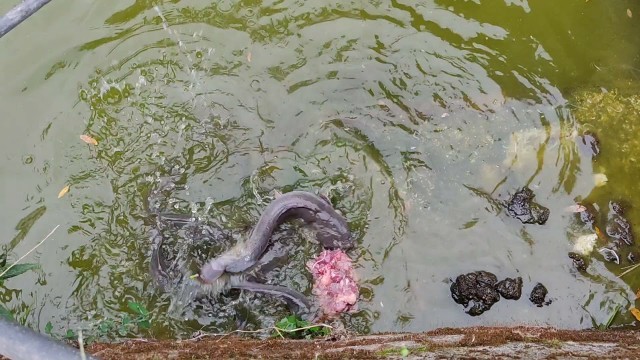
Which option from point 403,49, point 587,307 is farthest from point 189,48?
point 587,307

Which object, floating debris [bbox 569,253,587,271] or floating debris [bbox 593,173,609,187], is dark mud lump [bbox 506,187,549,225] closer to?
floating debris [bbox 569,253,587,271]

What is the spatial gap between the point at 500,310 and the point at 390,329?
3.23ft

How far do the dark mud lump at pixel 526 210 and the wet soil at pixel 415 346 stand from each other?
1.05 metres

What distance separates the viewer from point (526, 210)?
16.0ft

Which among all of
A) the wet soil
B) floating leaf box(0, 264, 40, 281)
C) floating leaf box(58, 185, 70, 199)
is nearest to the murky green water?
floating leaf box(58, 185, 70, 199)

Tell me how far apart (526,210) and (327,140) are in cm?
195

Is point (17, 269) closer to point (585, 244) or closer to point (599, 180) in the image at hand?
point (585, 244)

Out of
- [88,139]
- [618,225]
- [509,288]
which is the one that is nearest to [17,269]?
[88,139]

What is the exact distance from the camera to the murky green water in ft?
15.5

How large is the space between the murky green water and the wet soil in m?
0.61

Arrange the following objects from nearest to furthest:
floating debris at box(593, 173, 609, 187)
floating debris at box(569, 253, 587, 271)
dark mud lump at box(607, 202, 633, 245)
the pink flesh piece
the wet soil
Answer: the wet soil, the pink flesh piece, floating debris at box(569, 253, 587, 271), dark mud lump at box(607, 202, 633, 245), floating debris at box(593, 173, 609, 187)

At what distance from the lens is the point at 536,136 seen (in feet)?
16.6

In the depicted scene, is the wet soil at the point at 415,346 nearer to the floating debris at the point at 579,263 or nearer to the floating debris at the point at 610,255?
the floating debris at the point at 579,263

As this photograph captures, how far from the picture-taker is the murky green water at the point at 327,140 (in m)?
4.71
